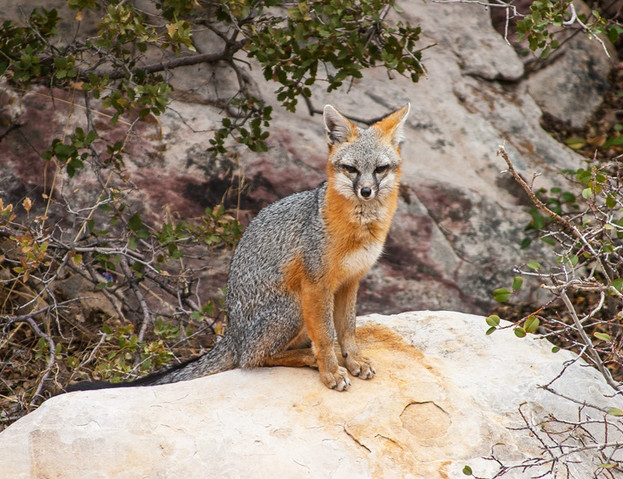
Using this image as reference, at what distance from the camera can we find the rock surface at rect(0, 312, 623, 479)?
12.5ft

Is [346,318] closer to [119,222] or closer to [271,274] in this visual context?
[271,274]

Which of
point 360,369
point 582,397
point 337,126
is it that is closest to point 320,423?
point 360,369

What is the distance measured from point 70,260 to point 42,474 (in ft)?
8.86

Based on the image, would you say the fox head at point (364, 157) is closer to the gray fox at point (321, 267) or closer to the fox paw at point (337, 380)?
the gray fox at point (321, 267)

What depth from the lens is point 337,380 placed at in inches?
177

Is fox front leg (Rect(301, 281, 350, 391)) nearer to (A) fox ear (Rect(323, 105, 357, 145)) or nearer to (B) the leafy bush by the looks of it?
(A) fox ear (Rect(323, 105, 357, 145))

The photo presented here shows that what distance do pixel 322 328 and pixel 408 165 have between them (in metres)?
3.89

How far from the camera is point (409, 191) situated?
7.86m

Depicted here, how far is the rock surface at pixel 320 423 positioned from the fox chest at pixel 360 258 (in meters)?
0.66

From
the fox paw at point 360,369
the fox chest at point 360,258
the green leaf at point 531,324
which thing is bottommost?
the fox paw at point 360,369

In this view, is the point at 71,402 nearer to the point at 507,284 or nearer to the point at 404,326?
the point at 404,326

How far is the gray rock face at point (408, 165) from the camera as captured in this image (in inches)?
290

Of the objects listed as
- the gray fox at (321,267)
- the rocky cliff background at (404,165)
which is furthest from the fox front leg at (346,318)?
the rocky cliff background at (404,165)

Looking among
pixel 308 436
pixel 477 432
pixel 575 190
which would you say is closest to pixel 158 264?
pixel 308 436
